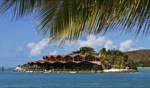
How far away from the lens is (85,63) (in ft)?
422

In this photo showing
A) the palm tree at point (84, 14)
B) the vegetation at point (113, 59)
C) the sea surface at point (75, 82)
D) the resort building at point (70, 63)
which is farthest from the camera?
the vegetation at point (113, 59)

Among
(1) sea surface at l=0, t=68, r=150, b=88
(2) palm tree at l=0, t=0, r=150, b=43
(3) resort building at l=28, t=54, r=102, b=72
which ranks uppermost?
(3) resort building at l=28, t=54, r=102, b=72

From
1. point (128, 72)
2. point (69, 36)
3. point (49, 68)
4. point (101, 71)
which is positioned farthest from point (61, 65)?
point (69, 36)

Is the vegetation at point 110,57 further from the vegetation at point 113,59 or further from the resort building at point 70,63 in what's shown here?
the resort building at point 70,63

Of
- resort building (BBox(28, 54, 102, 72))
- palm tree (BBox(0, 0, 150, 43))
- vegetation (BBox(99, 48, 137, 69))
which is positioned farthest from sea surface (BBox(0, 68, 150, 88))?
palm tree (BBox(0, 0, 150, 43))

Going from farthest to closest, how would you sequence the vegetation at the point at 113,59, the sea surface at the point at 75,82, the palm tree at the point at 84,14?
the vegetation at the point at 113,59
the sea surface at the point at 75,82
the palm tree at the point at 84,14

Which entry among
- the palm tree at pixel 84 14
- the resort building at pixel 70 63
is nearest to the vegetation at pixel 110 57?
the resort building at pixel 70 63

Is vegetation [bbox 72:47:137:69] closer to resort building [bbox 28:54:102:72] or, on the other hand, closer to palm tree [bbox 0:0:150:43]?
resort building [bbox 28:54:102:72]

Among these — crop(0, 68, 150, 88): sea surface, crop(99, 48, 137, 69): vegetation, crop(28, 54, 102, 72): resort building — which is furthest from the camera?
crop(99, 48, 137, 69): vegetation

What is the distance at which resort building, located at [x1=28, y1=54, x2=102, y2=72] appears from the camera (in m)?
126

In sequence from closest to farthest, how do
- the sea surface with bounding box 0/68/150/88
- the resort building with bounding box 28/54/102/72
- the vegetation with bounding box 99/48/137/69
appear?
the sea surface with bounding box 0/68/150/88 → the resort building with bounding box 28/54/102/72 → the vegetation with bounding box 99/48/137/69

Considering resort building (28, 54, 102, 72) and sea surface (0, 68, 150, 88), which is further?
resort building (28, 54, 102, 72)

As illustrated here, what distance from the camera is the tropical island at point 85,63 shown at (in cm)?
12662

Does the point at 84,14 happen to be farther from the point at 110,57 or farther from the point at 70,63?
the point at 110,57
